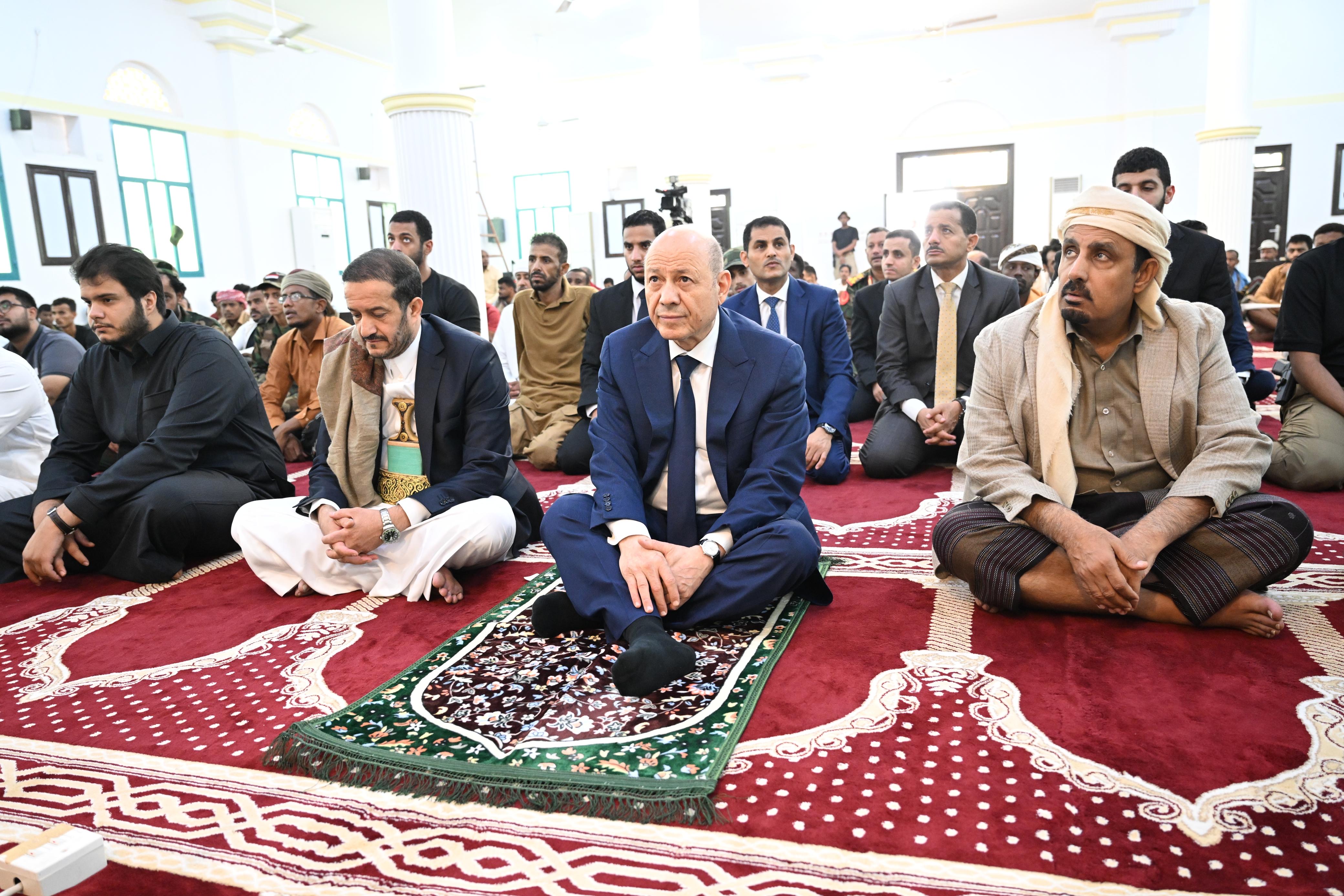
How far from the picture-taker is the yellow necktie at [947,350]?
4.15 metres

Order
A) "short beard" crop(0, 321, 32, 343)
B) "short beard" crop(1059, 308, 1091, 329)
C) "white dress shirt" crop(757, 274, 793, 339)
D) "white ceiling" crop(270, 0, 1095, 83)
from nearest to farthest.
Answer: "short beard" crop(1059, 308, 1091, 329) < "white dress shirt" crop(757, 274, 793, 339) < "short beard" crop(0, 321, 32, 343) < "white ceiling" crop(270, 0, 1095, 83)

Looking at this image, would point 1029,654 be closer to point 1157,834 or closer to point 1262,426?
point 1157,834

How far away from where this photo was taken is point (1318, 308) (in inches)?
131

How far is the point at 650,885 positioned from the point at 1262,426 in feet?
15.2

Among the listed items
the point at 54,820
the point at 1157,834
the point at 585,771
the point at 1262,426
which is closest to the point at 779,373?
the point at 585,771

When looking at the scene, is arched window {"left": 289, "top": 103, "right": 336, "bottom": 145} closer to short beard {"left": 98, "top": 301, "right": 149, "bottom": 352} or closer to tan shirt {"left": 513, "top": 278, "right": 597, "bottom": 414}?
tan shirt {"left": 513, "top": 278, "right": 597, "bottom": 414}

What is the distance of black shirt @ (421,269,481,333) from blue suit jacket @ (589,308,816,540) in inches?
91.5

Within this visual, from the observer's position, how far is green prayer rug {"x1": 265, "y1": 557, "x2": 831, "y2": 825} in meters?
1.58

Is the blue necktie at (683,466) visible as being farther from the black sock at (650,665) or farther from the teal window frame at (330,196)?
the teal window frame at (330,196)

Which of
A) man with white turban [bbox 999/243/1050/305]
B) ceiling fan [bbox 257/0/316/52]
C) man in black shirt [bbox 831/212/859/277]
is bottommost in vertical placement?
man with white turban [bbox 999/243/1050/305]

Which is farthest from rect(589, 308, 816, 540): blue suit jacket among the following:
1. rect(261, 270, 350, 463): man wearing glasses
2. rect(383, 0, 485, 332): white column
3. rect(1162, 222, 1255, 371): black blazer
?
rect(383, 0, 485, 332): white column

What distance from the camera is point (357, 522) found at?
2596 millimetres

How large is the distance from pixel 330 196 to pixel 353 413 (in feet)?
37.6

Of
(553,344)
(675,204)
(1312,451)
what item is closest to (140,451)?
(553,344)
